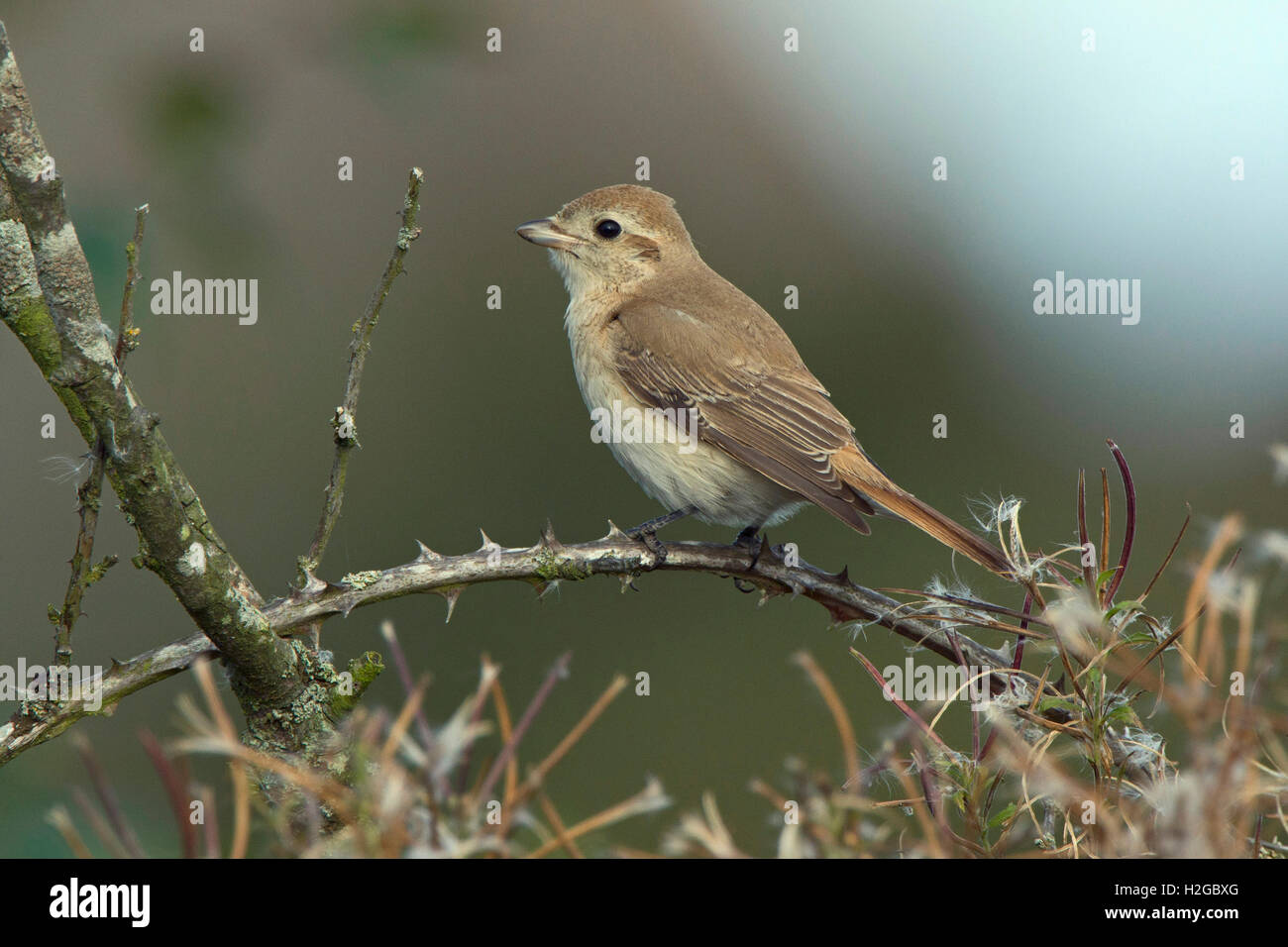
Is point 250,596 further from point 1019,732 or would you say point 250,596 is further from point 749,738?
point 749,738

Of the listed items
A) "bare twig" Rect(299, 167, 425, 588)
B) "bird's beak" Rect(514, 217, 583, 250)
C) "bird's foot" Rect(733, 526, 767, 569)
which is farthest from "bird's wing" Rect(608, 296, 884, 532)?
"bare twig" Rect(299, 167, 425, 588)

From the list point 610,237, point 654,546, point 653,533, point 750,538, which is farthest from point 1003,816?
point 610,237

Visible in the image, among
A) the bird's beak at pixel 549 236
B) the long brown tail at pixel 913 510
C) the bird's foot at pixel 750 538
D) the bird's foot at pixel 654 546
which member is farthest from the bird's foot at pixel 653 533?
the bird's beak at pixel 549 236

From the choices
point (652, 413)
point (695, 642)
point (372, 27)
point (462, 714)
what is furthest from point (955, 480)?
point (462, 714)

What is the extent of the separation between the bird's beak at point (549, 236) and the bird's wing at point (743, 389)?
49cm

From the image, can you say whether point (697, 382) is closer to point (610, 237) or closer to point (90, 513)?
point (610, 237)

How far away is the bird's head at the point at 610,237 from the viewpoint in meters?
5.71

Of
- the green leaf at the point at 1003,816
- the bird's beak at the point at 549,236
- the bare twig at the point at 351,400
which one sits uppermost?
the bird's beak at the point at 549,236

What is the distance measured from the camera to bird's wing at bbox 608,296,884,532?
4.72m

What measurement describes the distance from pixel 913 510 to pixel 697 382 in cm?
108

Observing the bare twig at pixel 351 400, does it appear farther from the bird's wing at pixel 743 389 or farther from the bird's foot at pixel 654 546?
the bird's wing at pixel 743 389

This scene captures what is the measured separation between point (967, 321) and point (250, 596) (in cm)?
757

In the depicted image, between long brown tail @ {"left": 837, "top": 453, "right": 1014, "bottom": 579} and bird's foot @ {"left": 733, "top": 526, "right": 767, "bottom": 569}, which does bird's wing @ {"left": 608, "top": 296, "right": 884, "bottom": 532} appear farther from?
bird's foot @ {"left": 733, "top": 526, "right": 767, "bottom": 569}

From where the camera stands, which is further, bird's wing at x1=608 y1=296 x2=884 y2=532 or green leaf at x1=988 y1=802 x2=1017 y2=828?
bird's wing at x1=608 y1=296 x2=884 y2=532
